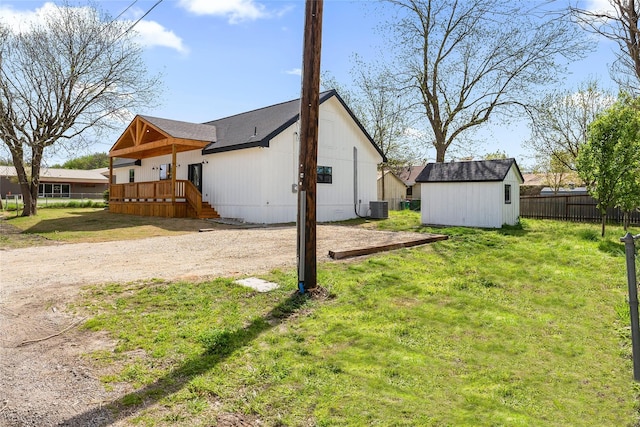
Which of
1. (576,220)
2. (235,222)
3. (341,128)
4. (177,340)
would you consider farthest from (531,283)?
(576,220)

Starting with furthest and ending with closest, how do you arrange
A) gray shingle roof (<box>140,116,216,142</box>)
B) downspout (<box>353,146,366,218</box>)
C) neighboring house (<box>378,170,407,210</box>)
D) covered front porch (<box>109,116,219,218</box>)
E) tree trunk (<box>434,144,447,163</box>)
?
neighboring house (<box>378,170,407,210</box>), tree trunk (<box>434,144,447,163</box>), downspout (<box>353,146,366,218</box>), gray shingle roof (<box>140,116,216,142</box>), covered front porch (<box>109,116,219,218</box>)

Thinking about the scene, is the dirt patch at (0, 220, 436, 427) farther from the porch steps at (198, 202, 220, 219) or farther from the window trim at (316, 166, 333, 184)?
the window trim at (316, 166, 333, 184)

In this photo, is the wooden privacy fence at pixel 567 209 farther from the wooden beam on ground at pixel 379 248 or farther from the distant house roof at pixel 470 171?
the wooden beam on ground at pixel 379 248

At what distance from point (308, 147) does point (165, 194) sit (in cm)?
1522

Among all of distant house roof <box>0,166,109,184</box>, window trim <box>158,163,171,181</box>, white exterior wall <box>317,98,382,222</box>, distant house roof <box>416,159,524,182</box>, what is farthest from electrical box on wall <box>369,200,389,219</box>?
distant house roof <box>0,166,109,184</box>

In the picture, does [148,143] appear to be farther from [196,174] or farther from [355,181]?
[355,181]

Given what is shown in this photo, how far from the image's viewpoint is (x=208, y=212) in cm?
1825

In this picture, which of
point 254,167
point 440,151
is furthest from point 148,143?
point 440,151

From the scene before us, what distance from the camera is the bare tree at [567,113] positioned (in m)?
25.5

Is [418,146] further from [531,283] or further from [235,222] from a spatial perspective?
[531,283]

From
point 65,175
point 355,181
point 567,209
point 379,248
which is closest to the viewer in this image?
point 379,248

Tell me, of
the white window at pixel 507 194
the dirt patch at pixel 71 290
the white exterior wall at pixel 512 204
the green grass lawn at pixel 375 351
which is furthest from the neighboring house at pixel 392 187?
the green grass lawn at pixel 375 351

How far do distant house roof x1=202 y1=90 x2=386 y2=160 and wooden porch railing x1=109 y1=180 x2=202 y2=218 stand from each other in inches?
78.1

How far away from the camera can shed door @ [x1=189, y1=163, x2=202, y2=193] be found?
19.8m
